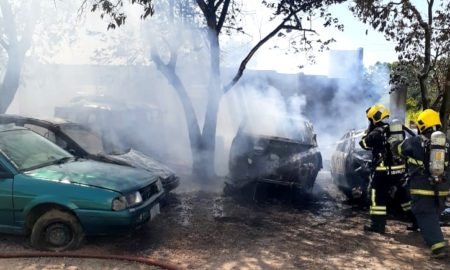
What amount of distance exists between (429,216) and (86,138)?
5397 mm

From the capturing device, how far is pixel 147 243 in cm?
558

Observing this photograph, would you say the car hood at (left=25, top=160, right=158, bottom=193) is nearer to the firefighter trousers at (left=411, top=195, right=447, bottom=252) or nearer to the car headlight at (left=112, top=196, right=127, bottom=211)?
the car headlight at (left=112, top=196, right=127, bottom=211)

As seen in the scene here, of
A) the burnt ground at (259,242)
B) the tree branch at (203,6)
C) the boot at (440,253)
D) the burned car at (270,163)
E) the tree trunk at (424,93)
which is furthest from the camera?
the tree branch at (203,6)

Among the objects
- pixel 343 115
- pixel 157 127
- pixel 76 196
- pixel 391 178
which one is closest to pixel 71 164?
pixel 76 196

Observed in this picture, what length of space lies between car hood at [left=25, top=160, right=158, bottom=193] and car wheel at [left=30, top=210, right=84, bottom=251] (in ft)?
1.33

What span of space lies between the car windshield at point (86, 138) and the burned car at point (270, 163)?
2.37 m

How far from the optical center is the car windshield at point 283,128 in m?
8.61

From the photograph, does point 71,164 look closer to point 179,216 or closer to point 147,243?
point 147,243

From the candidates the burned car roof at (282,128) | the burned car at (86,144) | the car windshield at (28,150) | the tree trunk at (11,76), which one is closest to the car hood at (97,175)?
the car windshield at (28,150)

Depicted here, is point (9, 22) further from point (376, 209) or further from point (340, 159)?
point (376, 209)

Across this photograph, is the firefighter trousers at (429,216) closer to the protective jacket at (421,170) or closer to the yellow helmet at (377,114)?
the protective jacket at (421,170)

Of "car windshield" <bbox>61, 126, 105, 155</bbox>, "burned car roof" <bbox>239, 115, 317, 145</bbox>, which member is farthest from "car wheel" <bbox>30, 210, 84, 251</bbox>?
"burned car roof" <bbox>239, 115, 317, 145</bbox>

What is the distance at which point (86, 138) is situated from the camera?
25.4 feet

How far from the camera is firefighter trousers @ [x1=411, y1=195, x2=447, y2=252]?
5266 mm
